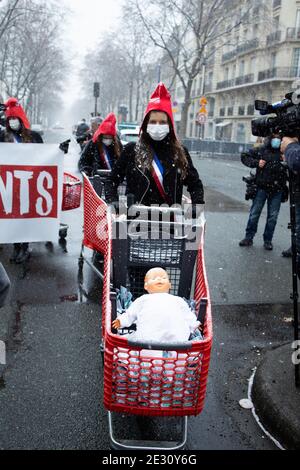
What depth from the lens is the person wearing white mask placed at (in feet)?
12.4

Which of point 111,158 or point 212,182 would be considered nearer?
point 111,158

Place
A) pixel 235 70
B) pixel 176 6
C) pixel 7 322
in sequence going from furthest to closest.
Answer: pixel 235 70
pixel 176 6
pixel 7 322

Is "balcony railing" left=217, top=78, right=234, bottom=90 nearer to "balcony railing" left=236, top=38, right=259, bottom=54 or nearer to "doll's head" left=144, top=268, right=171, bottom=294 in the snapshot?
"balcony railing" left=236, top=38, right=259, bottom=54

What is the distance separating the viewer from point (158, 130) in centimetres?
375

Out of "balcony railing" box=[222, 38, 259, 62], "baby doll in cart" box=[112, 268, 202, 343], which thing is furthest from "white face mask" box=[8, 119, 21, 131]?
"balcony railing" box=[222, 38, 259, 62]

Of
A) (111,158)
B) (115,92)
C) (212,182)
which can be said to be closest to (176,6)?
(212,182)

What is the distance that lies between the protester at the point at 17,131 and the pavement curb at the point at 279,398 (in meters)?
3.76

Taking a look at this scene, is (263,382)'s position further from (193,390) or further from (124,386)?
(124,386)

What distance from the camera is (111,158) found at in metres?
6.32

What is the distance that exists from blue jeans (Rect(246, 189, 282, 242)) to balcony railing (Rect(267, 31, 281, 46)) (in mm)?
37272

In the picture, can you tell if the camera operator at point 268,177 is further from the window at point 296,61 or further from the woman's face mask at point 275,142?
the window at point 296,61

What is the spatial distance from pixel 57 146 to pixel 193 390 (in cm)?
415

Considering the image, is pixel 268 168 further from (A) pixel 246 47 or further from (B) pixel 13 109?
(A) pixel 246 47

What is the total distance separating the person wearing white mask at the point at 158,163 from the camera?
12.4 feet
